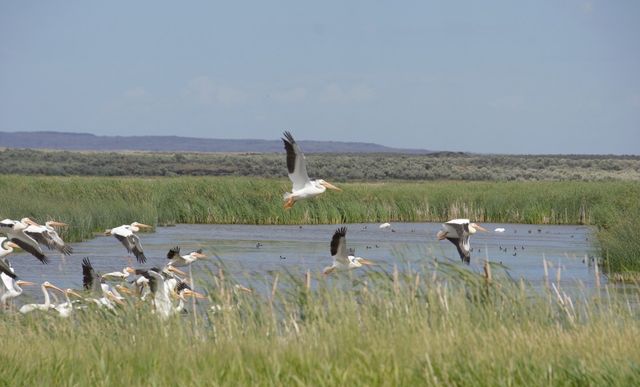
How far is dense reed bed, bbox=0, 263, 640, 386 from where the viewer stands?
776cm

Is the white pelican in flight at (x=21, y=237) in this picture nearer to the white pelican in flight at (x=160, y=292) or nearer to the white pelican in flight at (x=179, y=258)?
the white pelican in flight at (x=179, y=258)

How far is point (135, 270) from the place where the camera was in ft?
43.2

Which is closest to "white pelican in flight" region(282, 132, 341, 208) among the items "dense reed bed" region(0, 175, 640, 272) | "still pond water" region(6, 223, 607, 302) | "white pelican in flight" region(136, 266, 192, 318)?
"still pond water" region(6, 223, 607, 302)

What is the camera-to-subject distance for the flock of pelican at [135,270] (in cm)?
1139

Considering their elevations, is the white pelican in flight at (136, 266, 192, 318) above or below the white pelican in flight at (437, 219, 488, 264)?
below

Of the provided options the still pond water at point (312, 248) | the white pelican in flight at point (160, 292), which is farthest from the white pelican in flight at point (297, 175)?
the white pelican in flight at point (160, 292)

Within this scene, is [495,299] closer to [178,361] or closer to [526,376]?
[526,376]

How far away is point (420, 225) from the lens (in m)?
33.9

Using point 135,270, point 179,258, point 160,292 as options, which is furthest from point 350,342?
point 179,258

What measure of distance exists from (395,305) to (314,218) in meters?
24.6

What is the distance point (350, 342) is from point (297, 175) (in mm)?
8251

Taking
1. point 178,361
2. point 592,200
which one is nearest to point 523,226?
point 592,200

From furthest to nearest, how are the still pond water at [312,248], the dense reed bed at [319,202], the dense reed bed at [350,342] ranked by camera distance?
the dense reed bed at [319,202]
the still pond water at [312,248]
the dense reed bed at [350,342]

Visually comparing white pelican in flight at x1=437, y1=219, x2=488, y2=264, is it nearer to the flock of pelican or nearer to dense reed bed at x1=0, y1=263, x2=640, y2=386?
the flock of pelican
